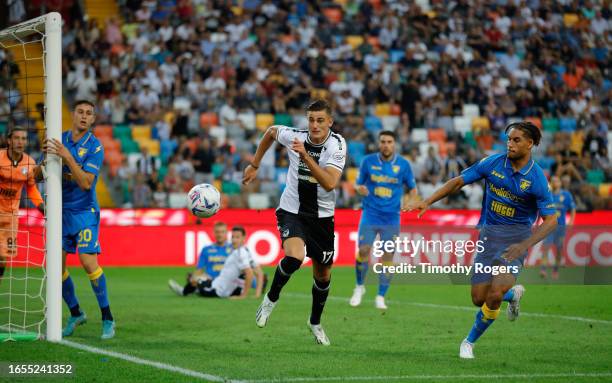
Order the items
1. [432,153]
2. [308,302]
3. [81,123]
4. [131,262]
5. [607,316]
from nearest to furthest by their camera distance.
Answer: [81,123] < [607,316] < [308,302] < [131,262] < [432,153]

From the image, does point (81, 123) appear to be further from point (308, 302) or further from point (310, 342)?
point (308, 302)

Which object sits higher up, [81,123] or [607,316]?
[81,123]

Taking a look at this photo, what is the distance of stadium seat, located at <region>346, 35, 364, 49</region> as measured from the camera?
30.1 metres

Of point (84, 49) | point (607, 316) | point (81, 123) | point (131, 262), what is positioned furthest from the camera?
point (84, 49)

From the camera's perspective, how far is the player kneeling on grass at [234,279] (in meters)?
16.0

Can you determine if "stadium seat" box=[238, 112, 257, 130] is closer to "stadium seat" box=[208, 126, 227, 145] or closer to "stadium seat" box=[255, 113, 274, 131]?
"stadium seat" box=[255, 113, 274, 131]

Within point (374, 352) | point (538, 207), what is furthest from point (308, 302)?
point (538, 207)

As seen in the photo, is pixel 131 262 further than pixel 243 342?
Yes

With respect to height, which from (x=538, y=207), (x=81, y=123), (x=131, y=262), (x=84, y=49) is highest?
(x=84, y=49)

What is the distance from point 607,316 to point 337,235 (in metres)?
9.94

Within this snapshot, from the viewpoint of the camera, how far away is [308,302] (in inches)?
599

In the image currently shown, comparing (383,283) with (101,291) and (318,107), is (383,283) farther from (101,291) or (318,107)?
(318,107)

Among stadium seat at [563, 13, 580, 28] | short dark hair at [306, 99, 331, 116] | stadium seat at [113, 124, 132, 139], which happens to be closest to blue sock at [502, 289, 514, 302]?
short dark hair at [306, 99, 331, 116]

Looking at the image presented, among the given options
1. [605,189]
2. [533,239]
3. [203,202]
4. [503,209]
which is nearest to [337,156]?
[203,202]
